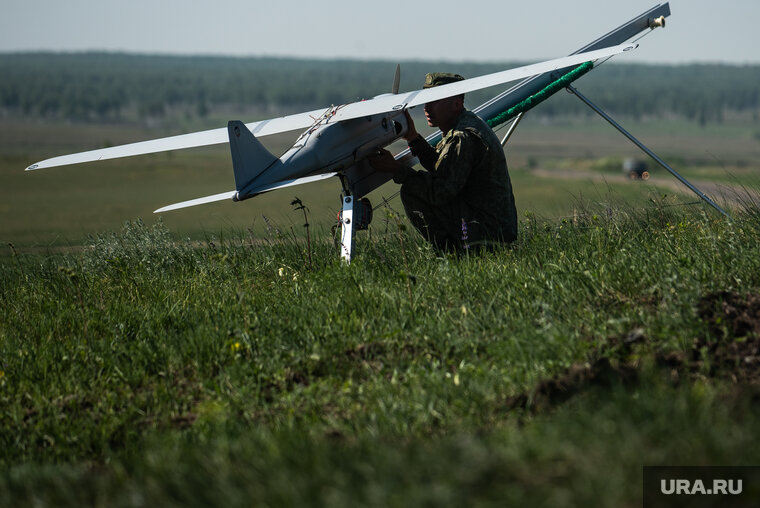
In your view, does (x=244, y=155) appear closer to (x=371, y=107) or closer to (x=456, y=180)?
(x=371, y=107)

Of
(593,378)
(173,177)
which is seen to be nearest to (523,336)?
(593,378)

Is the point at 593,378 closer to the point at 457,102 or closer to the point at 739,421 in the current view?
the point at 739,421

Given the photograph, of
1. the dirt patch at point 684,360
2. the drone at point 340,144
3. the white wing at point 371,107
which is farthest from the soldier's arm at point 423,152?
the dirt patch at point 684,360

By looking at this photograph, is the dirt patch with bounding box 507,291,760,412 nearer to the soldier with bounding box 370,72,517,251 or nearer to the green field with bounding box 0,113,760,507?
the green field with bounding box 0,113,760,507

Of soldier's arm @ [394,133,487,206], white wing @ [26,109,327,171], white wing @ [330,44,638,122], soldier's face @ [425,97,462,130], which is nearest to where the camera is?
white wing @ [330,44,638,122]

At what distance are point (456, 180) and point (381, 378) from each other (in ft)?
7.95

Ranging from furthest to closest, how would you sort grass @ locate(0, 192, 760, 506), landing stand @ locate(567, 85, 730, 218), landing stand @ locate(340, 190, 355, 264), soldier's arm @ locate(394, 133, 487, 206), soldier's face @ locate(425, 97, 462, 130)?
landing stand @ locate(567, 85, 730, 218), soldier's face @ locate(425, 97, 462, 130), soldier's arm @ locate(394, 133, 487, 206), landing stand @ locate(340, 190, 355, 264), grass @ locate(0, 192, 760, 506)

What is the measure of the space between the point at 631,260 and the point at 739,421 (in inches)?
90.9

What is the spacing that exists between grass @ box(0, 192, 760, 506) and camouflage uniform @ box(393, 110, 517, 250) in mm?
301

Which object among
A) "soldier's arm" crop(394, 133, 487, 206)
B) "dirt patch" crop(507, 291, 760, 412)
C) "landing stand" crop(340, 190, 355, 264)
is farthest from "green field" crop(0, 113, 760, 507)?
"soldier's arm" crop(394, 133, 487, 206)

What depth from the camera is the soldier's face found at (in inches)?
257

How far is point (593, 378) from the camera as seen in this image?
379 centimetres

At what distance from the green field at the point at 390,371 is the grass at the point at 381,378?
0.5 inches

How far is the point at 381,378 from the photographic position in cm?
429
